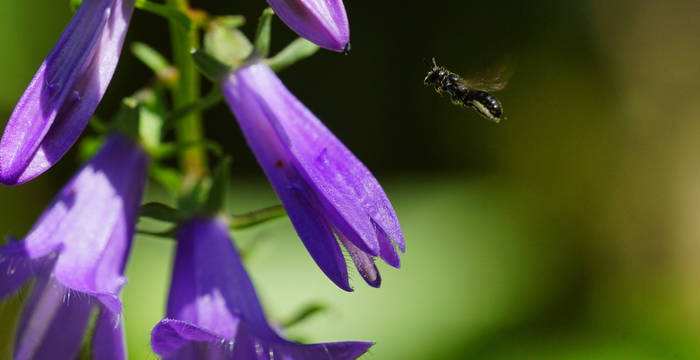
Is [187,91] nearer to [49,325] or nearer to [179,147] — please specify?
[179,147]

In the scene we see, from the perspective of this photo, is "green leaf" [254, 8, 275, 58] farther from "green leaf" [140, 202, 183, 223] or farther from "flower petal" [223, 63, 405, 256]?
"green leaf" [140, 202, 183, 223]

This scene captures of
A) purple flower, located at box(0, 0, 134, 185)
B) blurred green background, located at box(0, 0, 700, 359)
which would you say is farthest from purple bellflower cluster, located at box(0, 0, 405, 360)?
blurred green background, located at box(0, 0, 700, 359)

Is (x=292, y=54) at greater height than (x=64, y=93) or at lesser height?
greater

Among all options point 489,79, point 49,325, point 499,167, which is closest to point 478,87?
point 489,79

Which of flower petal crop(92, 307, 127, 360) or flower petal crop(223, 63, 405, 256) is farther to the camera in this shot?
flower petal crop(92, 307, 127, 360)

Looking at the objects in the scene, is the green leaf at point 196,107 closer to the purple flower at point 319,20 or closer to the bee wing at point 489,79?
the purple flower at point 319,20

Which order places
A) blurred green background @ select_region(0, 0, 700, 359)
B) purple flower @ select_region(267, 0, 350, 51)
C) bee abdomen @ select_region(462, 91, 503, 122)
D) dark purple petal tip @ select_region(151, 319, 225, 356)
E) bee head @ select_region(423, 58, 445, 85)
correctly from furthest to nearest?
blurred green background @ select_region(0, 0, 700, 359), bee head @ select_region(423, 58, 445, 85), bee abdomen @ select_region(462, 91, 503, 122), purple flower @ select_region(267, 0, 350, 51), dark purple petal tip @ select_region(151, 319, 225, 356)

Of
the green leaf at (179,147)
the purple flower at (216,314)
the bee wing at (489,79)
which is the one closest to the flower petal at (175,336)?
the purple flower at (216,314)

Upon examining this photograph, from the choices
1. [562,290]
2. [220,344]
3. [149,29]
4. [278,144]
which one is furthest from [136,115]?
[562,290]
